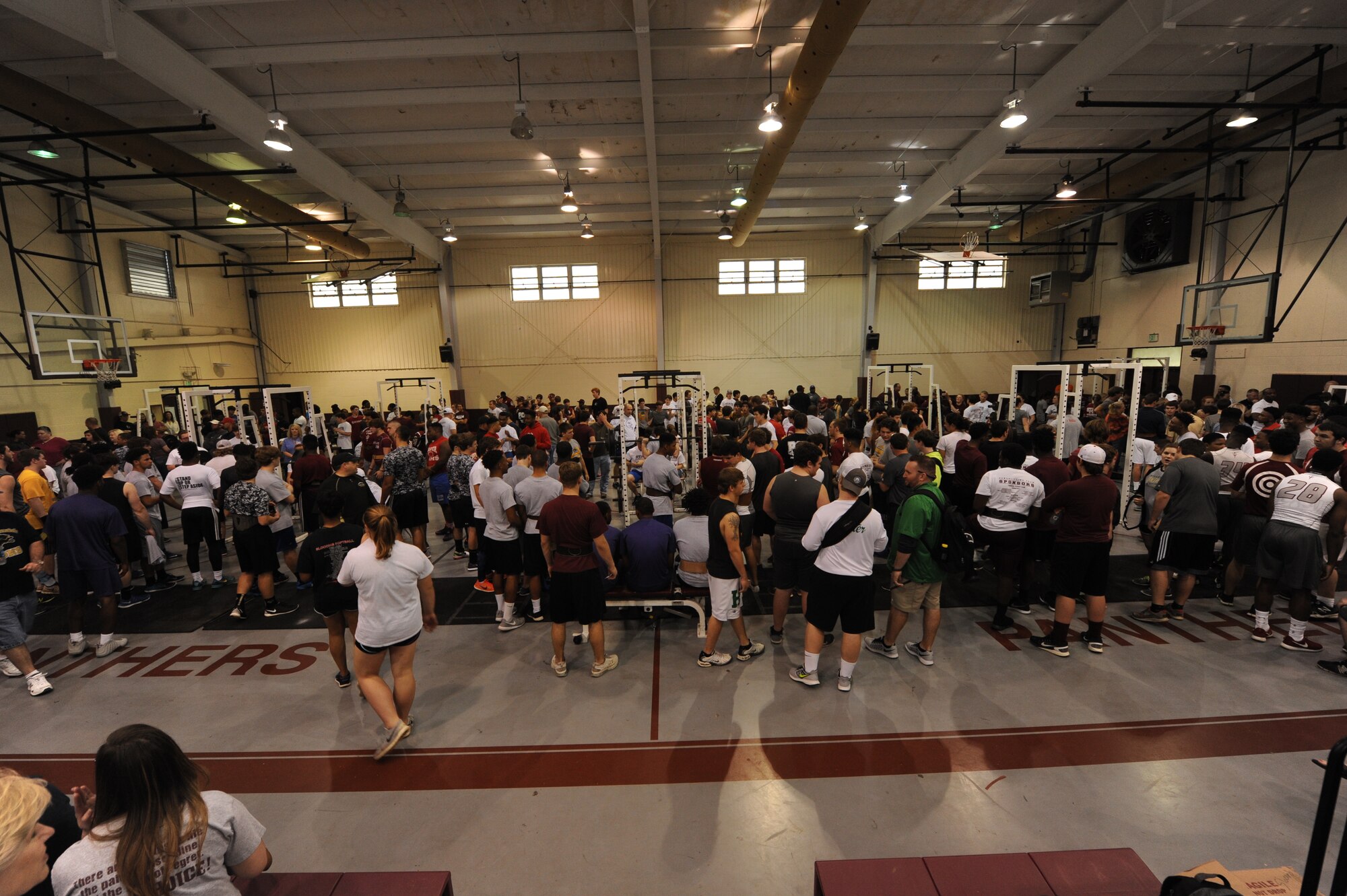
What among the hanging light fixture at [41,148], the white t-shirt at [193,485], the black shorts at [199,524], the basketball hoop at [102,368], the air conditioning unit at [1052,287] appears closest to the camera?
the white t-shirt at [193,485]

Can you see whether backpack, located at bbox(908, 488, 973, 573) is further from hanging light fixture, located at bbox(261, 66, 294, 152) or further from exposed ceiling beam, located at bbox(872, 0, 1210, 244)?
hanging light fixture, located at bbox(261, 66, 294, 152)

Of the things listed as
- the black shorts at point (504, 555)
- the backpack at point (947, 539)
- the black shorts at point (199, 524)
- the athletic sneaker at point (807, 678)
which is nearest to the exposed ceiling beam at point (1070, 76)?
the backpack at point (947, 539)

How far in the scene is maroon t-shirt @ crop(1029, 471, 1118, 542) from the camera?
4.20 metres

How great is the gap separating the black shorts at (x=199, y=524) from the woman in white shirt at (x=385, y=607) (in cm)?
422

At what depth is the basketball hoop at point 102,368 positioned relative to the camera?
1086cm

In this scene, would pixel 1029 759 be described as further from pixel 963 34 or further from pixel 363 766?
pixel 963 34

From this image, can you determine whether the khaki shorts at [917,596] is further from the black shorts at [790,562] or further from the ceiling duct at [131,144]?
the ceiling duct at [131,144]

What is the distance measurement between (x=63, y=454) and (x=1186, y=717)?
1310 centimetres

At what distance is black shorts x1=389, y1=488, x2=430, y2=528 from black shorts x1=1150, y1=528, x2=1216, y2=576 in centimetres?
764

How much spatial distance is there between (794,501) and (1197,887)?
3017 mm

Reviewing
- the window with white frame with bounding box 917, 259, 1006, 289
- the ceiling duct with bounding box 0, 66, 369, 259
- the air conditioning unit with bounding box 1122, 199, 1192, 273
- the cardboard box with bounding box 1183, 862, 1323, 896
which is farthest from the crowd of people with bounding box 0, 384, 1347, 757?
the window with white frame with bounding box 917, 259, 1006, 289

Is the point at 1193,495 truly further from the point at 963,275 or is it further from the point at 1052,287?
the point at 963,275

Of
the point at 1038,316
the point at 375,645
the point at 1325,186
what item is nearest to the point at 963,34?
the point at 1325,186

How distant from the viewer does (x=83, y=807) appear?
1620 millimetres
